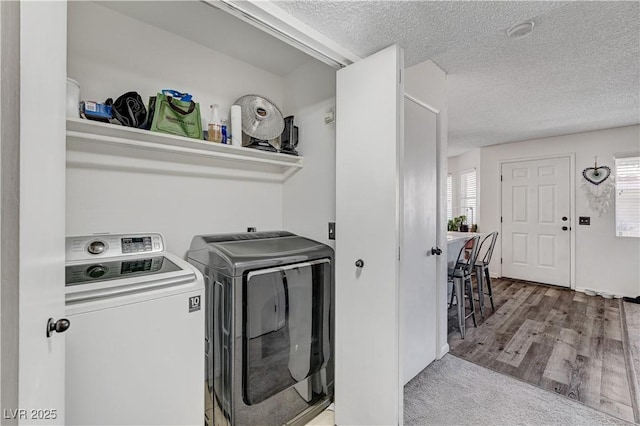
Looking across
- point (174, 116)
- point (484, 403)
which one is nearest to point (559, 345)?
point (484, 403)

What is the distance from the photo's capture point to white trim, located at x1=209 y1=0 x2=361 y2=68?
1.18 metres

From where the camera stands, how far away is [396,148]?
4.56ft

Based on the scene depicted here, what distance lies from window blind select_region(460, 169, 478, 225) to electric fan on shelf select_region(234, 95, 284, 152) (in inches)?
193

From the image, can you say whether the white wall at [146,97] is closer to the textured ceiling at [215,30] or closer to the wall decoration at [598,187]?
the textured ceiling at [215,30]

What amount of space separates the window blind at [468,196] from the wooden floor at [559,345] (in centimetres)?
207

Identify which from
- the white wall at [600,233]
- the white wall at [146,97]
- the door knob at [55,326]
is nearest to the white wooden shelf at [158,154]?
the white wall at [146,97]

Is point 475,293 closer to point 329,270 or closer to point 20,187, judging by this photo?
point 329,270

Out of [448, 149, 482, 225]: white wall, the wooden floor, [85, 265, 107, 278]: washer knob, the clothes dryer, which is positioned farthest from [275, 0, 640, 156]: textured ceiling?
the wooden floor

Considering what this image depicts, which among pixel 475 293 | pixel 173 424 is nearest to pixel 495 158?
pixel 475 293

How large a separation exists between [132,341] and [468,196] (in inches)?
241

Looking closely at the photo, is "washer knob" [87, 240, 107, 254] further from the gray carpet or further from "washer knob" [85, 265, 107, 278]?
the gray carpet

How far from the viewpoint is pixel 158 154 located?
5.74 feet

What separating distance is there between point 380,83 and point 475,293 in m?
3.91

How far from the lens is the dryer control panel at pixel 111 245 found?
52.6 inches
